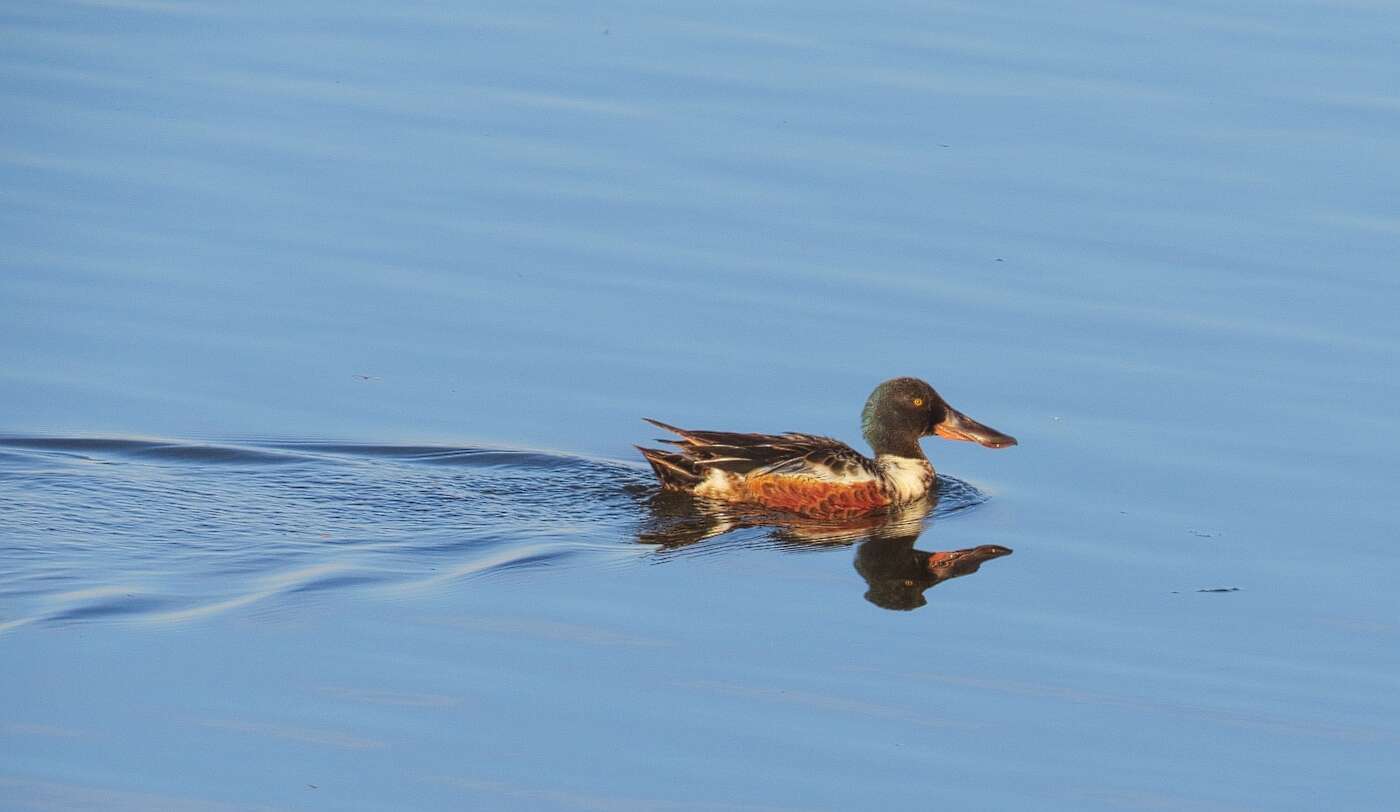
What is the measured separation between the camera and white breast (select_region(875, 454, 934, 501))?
1150cm

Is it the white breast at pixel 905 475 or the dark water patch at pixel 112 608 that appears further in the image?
the white breast at pixel 905 475

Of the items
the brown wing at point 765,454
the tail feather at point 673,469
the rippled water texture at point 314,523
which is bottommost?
the rippled water texture at point 314,523

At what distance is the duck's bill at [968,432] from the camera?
448 inches

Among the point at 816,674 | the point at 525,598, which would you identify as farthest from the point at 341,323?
the point at 816,674

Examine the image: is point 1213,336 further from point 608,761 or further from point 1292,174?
point 608,761

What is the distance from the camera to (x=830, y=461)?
439 inches

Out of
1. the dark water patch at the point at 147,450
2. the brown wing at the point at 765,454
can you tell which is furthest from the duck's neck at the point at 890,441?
the dark water patch at the point at 147,450

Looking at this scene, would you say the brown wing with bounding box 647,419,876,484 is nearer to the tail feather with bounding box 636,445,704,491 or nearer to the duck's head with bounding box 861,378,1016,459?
the tail feather with bounding box 636,445,704,491

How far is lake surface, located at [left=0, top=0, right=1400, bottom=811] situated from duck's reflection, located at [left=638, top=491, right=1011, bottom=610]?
5 cm

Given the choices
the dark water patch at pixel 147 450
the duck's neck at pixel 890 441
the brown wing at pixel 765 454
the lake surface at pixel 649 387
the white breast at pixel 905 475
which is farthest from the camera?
the duck's neck at pixel 890 441

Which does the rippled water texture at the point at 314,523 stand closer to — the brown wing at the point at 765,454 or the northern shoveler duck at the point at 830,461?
the northern shoveler duck at the point at 830,461

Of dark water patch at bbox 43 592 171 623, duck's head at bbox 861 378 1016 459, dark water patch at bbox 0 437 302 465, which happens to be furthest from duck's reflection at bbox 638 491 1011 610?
dark water patch at bbox 43 592 171 623

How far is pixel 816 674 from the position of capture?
8.36m

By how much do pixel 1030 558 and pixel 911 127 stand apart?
251 inches
